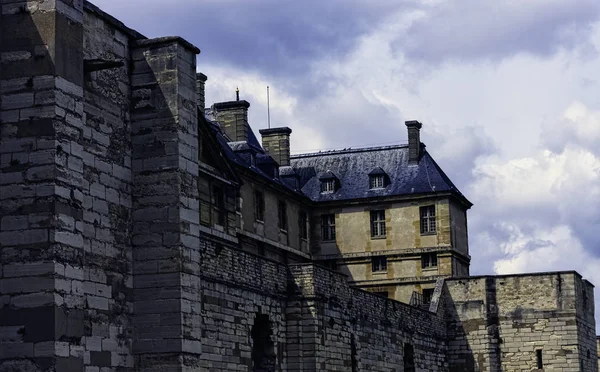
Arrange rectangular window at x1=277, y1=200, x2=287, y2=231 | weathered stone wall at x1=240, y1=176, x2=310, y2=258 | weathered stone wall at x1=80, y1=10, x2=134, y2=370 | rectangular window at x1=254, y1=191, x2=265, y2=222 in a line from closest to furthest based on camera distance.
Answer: weathered stone wall at x1=80, y1=10, x2=134, y2=370 < weathered stone wall at x1=240, y1=176, x2=310, y2=258 < rectangular window at x1=254, y1=191, x2=265, y2=222 < rectangular window at x1=277, y1=200, x2=287, y2=231

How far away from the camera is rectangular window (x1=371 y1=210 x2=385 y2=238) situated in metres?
54.9

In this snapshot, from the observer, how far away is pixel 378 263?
54.8m

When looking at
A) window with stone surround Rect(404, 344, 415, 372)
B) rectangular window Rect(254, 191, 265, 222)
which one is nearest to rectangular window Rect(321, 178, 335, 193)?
rectangular window Rect(254, 191, 265, 222)

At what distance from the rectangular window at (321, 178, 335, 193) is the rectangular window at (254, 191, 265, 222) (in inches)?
263

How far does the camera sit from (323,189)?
2232 inches

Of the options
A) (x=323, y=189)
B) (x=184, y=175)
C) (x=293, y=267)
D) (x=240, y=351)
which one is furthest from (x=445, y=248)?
(x=184, y=175)

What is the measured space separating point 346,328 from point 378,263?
64.2ft

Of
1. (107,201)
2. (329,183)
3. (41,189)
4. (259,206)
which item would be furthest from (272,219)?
(41,189)

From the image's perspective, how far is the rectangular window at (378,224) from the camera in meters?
54.9

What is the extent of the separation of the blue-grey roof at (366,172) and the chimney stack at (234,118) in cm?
530

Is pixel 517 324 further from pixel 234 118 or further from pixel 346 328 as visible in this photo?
pixel 234 118

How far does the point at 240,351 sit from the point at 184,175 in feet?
25.8

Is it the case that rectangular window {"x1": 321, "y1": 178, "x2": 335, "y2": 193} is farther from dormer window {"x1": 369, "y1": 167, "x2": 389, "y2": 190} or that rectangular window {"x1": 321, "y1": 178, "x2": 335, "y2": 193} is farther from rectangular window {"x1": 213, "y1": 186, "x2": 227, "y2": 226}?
rectangular window {"x1": 213, "y1": 186, "x2": 227, "y2": 226}

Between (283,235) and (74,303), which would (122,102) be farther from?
(283,235)
